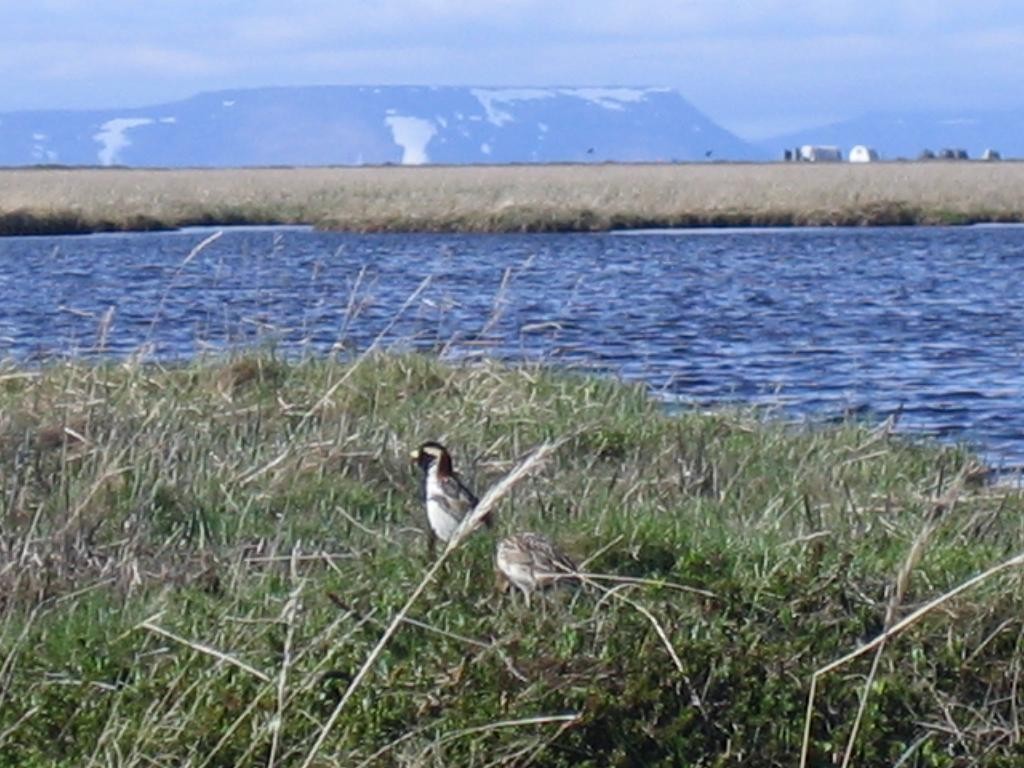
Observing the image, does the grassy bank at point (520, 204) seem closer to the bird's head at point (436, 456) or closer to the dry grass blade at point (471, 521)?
the bird's head at point (436, 456)

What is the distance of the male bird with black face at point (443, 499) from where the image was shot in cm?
727

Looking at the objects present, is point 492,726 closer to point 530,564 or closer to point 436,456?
point 530,564

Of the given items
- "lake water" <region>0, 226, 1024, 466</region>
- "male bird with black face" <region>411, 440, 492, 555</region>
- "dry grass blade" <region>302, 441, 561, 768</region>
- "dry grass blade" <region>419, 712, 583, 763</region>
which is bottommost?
"lake water" <region>0, 226, 1024, 466</region>

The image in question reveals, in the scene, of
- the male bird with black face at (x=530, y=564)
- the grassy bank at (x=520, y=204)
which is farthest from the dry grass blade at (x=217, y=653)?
the grassy bank at (x=520, y=204)

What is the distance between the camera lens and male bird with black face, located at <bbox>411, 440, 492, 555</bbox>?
727cm

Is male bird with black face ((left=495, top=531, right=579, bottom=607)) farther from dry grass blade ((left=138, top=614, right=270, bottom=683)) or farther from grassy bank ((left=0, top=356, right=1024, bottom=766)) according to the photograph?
dry grass blade ((left=138, top=614, right=270, bottom=683))

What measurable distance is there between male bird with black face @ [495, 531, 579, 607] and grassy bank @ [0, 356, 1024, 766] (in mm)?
78

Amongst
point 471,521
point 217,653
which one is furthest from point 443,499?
point 471,521

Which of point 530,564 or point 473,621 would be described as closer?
point 473,621

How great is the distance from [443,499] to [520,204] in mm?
39009

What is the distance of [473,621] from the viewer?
616 cm

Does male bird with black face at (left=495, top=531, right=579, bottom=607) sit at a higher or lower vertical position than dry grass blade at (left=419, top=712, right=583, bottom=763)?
higher

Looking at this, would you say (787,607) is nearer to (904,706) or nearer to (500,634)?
(904,706)

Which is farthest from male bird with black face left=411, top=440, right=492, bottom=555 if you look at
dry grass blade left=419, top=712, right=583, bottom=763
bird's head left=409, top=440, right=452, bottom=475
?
dry grass blade left=419, top=712, right=583, bottom=763
